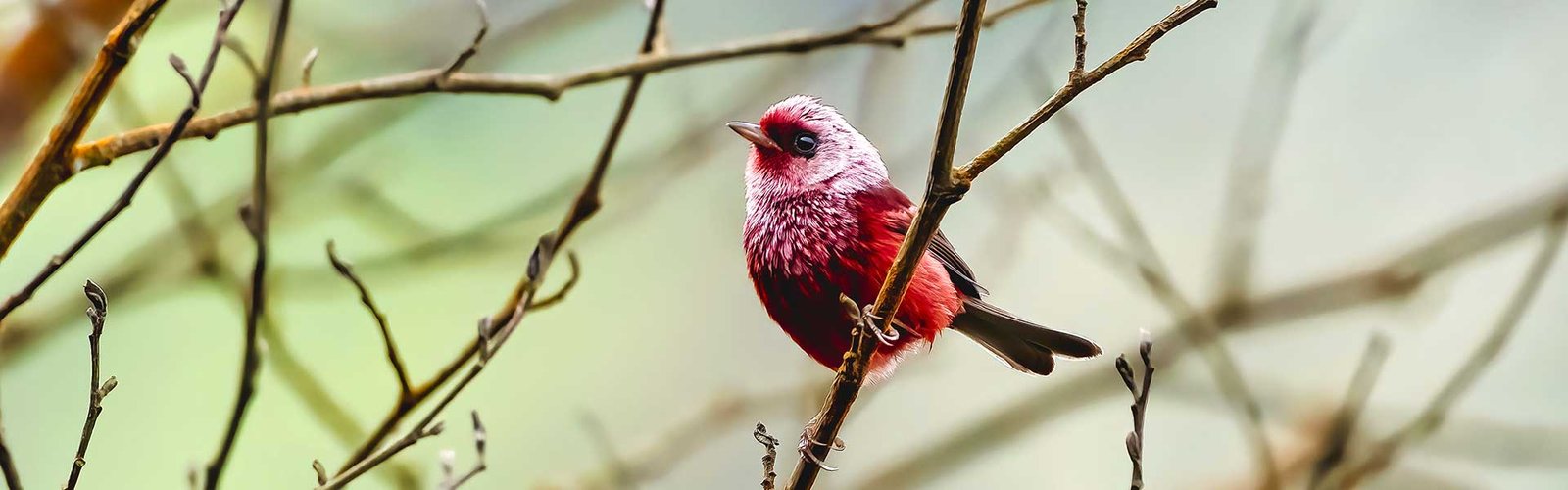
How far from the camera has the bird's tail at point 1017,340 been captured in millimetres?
2334

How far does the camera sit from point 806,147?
2037 mm

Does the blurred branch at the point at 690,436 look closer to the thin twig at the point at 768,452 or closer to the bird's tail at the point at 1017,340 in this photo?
the bird's tail at the point at 1017,340

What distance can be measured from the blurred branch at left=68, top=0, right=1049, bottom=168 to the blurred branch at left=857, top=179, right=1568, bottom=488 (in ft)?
4.27

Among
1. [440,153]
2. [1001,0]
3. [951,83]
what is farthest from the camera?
[440,153]

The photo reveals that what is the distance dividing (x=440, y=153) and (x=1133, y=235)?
2.23m

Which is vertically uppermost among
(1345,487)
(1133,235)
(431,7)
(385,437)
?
(431,7)

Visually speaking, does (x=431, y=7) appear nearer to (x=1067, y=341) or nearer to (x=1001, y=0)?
(x=1001, y=0)

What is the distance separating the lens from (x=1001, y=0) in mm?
3379

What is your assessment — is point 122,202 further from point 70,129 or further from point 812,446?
point 812,446

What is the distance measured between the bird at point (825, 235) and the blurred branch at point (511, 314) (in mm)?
211

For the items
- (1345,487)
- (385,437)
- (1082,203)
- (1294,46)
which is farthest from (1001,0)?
(385,437)

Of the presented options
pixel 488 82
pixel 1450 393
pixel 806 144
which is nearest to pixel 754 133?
pixel 806 144

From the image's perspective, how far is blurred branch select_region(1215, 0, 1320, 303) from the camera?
2.99 metres

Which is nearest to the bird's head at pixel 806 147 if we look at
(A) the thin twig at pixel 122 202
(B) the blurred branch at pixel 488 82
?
(B) the blurred branch at pixel 488 82
